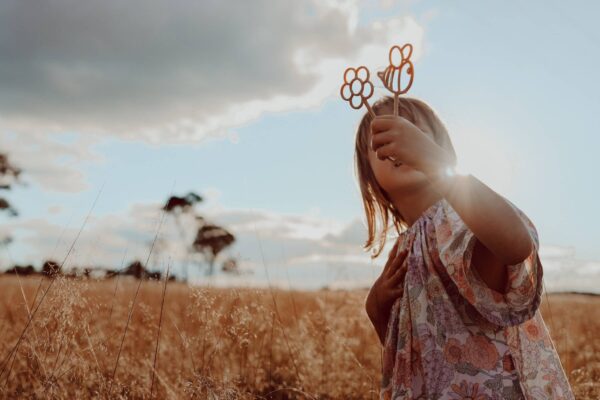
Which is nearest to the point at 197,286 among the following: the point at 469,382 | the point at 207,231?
the point at 207,231

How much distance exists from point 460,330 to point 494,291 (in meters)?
0.19

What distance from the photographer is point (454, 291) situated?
1909mm

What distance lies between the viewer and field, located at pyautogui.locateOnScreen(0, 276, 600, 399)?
2850mm

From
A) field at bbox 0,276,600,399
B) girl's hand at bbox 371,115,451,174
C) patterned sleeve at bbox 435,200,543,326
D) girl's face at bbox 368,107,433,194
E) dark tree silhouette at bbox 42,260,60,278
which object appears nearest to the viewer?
girl's hand at bbox 371,115,451,174

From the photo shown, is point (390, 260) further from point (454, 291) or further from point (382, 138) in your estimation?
point (382, 138)

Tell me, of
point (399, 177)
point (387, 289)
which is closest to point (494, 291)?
point (387, 289)

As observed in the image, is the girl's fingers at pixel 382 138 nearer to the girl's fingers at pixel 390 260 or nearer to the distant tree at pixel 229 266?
the girl's fingers at pixel 390 260

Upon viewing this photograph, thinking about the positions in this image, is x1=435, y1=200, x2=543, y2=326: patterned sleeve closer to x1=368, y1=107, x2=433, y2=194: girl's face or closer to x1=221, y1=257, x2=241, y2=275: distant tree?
x1=368, y1=107, x2=433, y2=194: girl's face

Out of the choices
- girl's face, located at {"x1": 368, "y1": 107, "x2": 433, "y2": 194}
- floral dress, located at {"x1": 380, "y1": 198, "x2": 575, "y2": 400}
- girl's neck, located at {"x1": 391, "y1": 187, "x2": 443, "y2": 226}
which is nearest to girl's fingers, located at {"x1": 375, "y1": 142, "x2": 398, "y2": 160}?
floral dress, located at {"x1": 380, "y1": 198, "x2": 575, "y2": 400}

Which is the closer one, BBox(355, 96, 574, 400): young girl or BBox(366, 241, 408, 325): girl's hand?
BBox(355, 96, 574, 400): young girl

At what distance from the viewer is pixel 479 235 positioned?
1528 mm

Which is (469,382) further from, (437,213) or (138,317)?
(138,317)

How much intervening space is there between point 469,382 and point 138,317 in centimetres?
487

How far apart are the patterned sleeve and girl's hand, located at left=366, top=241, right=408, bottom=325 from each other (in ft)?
0.89
